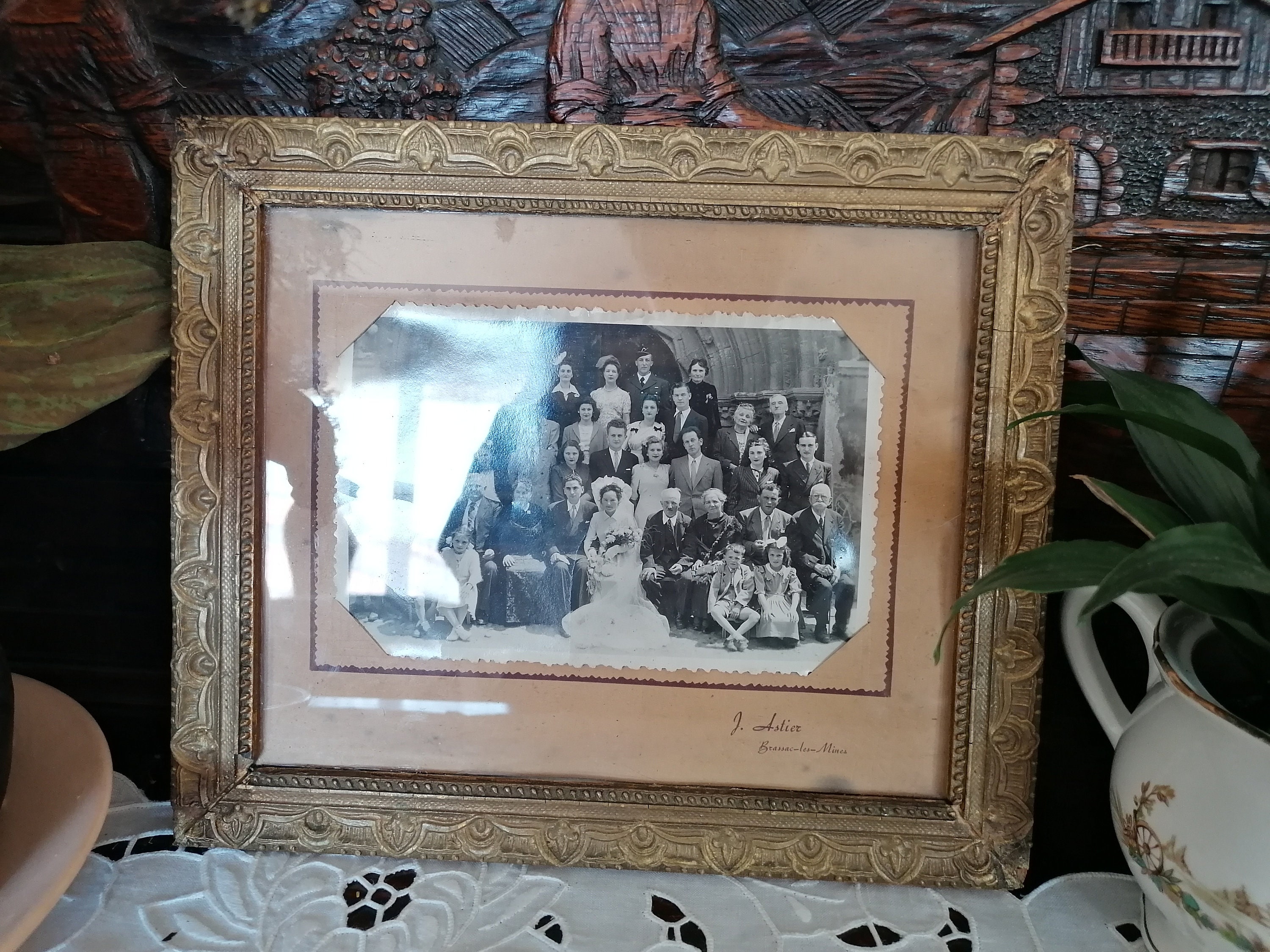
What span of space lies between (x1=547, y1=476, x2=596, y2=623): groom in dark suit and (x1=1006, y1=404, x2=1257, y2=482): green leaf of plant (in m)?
0.28

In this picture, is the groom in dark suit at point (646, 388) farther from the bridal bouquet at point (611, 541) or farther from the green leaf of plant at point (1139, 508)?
the green leaf of plant at point (1139, 508)

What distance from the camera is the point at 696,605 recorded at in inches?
21.0

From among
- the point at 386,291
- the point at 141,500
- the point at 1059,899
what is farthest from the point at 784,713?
the point at 141,500

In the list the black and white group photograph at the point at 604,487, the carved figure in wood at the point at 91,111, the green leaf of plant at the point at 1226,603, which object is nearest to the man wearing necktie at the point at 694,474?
the black and white group photograph at the point at 604,487

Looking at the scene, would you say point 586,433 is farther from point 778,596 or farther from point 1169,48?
point 1169,48

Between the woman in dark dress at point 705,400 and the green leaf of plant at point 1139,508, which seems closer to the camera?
the green leaf of plant at point 1139,508

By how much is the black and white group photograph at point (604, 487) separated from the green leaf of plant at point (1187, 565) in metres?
0.20

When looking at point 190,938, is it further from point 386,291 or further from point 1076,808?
point 1076,808

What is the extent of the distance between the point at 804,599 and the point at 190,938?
1.34 feet

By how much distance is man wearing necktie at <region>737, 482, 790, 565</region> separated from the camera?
0.53 m

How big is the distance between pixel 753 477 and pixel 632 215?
18 cm

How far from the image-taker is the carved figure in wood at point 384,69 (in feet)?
1.73

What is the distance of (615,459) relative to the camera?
1.74ft

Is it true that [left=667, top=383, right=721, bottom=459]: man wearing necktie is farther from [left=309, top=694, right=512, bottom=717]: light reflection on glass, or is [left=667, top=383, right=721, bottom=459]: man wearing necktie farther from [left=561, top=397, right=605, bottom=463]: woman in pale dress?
[left=309, top=694, right=512, bottom=717]: light reflection on glass
